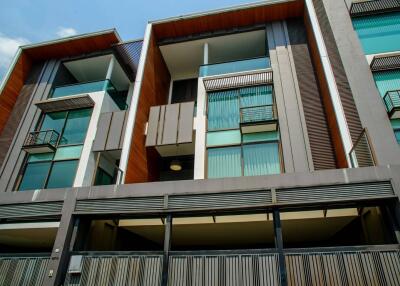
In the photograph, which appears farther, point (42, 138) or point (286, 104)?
point (42, 138)

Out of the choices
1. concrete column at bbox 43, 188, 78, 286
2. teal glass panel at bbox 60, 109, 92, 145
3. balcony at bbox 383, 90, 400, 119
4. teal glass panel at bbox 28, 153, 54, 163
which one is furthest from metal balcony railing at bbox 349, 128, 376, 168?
teal glass panel at bbox 28, 153, 54, 163

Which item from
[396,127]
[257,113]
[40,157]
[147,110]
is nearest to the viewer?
[396,127]

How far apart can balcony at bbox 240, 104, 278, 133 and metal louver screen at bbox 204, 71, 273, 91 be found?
1285mm

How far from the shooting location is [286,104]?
35.9ft

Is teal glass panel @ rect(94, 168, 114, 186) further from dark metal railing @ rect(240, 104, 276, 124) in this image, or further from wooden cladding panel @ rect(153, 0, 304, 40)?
wooden cladding panel @ rect(153, 0, 304, 40)

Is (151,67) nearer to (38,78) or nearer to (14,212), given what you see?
(38,78)

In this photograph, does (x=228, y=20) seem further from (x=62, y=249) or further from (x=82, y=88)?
→ (x=62, y=249)

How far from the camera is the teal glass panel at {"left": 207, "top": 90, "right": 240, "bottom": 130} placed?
11461 millimetres

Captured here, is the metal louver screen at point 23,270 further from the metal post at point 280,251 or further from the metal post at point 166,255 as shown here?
the metal post at point 280,251

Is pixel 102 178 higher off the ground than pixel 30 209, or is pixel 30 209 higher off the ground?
pixel 102 178

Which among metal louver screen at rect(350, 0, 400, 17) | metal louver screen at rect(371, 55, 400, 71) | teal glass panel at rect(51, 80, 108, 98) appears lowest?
metal louver screen at rect(371, 55, 400, 71)

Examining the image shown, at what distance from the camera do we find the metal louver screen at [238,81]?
39.1 ft

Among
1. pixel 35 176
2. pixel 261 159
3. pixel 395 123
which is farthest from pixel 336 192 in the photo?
pixel 35 176

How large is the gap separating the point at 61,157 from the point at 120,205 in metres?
6.53
